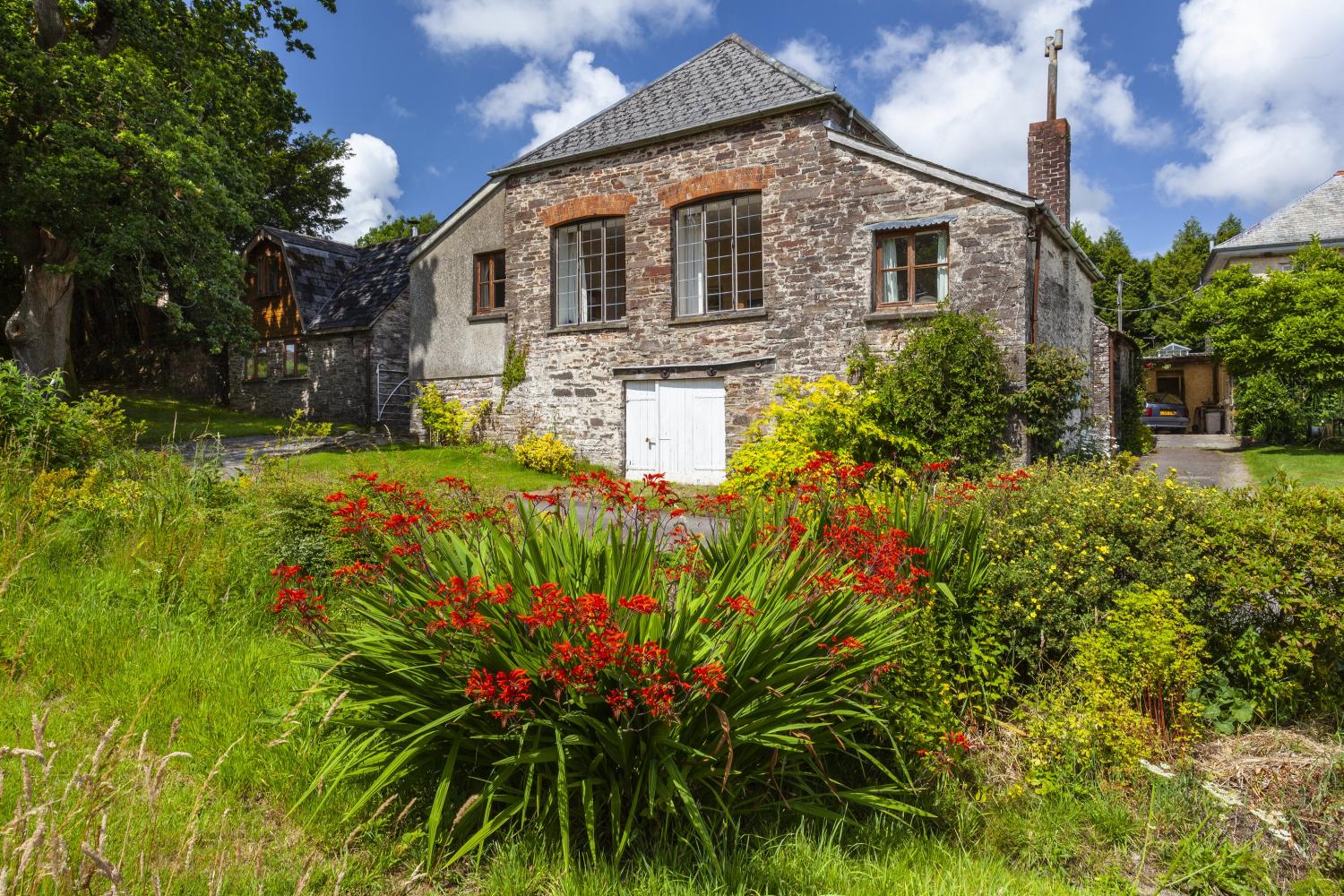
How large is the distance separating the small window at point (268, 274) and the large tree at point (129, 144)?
22.5ft

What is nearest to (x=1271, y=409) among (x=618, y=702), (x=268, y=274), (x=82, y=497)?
(x=618, y=702)

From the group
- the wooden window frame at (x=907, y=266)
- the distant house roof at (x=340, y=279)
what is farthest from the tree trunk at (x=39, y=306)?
the wooden window frame at (x=907, y=266)

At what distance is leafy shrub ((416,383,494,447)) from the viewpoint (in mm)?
18484

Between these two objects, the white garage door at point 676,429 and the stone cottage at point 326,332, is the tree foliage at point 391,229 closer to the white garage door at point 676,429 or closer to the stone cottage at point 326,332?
the stone cottage at point 326,332

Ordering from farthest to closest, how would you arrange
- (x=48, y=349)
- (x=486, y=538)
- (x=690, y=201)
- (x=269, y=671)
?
1. (x=48, y=349)
2. (x=690, y=201)
3. (x=269, y=671)
4. (x=486, y=538)

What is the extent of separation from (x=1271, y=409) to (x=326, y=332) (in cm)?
2790

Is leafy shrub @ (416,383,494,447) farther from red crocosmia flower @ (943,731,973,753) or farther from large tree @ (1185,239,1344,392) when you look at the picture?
large tree @ (1185,239,1344,392)

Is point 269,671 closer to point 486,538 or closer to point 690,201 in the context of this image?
point 486,538

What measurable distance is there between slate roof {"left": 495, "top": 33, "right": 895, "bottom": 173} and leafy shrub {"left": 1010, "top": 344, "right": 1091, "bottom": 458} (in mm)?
5626

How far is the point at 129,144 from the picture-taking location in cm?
1623

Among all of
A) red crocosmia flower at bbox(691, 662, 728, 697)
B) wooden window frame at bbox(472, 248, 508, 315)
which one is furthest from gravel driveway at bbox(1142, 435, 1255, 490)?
wooden window frame at bbox(472, 248, 508, 315)

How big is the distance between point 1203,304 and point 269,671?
88.6 feet

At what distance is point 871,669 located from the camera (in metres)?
3.54

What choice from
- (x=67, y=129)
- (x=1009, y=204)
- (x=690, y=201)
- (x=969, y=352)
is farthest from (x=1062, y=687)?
(x=67, y=129)
